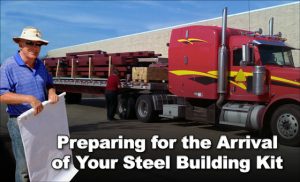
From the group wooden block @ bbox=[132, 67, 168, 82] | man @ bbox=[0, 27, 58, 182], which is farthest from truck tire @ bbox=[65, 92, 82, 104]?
man @ bbox=[0, 27, 58, 182]

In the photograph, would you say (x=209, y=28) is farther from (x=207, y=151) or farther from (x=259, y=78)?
(x=207, y=151)

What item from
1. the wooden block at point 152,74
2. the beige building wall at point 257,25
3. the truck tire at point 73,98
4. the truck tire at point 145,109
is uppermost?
the beige building wall at point 257,25

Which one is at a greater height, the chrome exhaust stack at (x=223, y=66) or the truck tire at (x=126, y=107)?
the chrome exhaust stack at (x=223, y=66)

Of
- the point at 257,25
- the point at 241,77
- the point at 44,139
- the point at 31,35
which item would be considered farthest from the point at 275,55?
the point at 257,25

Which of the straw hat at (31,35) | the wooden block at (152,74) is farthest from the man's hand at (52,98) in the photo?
the wooden block at (152,74)

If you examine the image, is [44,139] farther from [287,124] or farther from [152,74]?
[152,74]

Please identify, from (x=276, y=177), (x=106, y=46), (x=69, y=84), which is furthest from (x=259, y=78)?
(x=106, y=46)

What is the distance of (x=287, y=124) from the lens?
9828 millimetres

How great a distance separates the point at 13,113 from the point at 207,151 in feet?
18.0

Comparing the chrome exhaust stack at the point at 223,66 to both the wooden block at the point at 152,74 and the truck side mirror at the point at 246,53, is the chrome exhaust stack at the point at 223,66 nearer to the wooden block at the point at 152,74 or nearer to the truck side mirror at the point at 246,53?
the truck side mirror at the point at 246,53

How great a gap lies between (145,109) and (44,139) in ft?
36.3

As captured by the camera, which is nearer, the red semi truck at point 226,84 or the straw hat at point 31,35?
the straw hat at point 31,35

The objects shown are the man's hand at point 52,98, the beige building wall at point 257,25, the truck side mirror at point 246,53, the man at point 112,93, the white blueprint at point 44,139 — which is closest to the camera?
the white blueprint at point 44,139

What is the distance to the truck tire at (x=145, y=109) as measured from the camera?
570 inches
